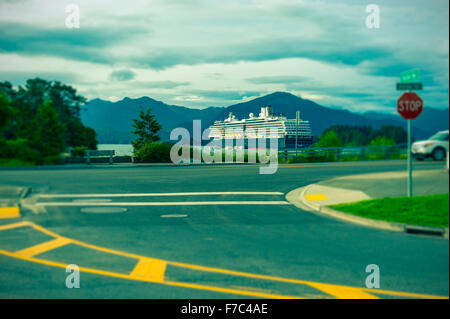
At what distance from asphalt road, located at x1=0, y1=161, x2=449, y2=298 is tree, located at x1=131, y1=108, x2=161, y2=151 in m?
2.24

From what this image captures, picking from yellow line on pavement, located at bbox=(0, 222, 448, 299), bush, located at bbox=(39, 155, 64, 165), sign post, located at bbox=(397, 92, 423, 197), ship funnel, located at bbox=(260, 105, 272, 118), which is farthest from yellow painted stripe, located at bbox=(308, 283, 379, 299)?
bush, located at bbox=(39, 155, 64, 165)

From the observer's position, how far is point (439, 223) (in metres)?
8.09

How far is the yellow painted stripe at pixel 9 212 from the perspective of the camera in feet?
35.3

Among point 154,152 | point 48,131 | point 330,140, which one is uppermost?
point 48,131

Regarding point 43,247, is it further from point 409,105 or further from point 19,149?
point 409,105

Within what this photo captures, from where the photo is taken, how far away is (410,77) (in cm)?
799

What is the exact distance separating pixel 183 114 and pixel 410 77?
598 cm

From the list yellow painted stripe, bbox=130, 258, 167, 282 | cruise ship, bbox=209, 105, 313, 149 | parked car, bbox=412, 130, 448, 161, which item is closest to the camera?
yellow painted stripe, bbox=130, 258, 167, 282

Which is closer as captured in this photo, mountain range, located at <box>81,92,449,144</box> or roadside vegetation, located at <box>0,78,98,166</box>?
mountain range, located at <box>81,92,449,144</box>

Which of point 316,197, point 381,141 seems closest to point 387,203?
point 381,141

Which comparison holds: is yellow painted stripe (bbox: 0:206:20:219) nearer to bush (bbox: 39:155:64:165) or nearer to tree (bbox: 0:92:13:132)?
bush (bbox: 39:155:64:165)

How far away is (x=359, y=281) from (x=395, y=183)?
5387 millimetres

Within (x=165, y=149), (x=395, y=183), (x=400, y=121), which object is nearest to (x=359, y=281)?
(x=400, y=121)

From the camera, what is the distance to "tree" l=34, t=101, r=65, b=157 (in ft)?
37.2
